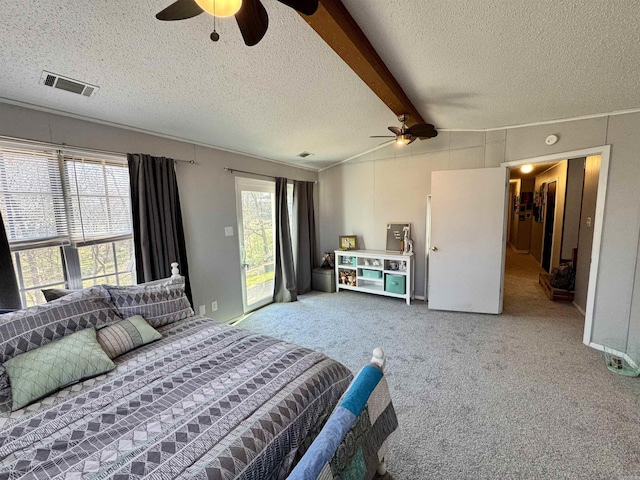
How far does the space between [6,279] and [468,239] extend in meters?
4.55

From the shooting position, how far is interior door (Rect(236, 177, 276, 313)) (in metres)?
3.74

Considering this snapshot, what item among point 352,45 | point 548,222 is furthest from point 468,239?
point 548,222

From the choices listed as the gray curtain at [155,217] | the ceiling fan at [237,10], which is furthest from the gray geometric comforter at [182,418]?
the ceiling fan at [237,10]

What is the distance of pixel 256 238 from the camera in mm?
3971

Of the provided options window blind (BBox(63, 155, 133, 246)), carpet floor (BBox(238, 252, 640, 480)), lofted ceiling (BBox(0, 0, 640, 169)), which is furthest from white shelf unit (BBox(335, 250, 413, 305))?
window blind (BBox(63, 155, 133, 246))

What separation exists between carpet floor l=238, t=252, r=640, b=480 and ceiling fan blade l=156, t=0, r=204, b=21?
7.92ft

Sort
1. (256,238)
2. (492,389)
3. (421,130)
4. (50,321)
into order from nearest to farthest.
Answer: (50,321), (492,389), (421,130), (256,238)

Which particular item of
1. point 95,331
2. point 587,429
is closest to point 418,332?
point 587,429

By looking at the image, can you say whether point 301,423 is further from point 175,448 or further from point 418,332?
point 418,332

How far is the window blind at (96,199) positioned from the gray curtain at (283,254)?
80.2 inches

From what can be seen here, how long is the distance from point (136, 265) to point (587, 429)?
3734 millimetres

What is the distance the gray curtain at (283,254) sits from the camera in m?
4.16

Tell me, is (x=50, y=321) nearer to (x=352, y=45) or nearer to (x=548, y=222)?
(x=352, y=45)

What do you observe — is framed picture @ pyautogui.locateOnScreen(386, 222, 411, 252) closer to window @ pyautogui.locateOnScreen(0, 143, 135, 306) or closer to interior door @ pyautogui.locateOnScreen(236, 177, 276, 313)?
interior door @ pyautogui.locateOnScreen(236, 177, 276, 313)
